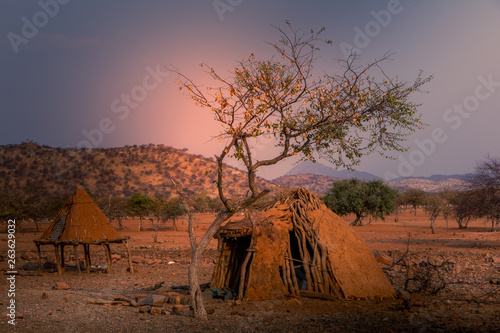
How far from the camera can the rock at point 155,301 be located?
9.96m

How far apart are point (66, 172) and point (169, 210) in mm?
38286

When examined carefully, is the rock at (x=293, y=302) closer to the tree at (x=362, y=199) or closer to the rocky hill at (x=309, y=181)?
the tree at (x=362, y=199)

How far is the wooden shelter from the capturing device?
52.2 feet

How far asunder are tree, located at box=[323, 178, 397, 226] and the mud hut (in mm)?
24840

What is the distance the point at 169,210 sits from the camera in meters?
48.0

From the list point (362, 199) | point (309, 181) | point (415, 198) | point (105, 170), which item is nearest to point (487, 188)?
point (362, 199)

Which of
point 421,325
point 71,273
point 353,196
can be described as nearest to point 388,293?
point 421,325

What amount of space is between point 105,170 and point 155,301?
256 ft

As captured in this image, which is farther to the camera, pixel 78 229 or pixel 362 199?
pixel 362 199

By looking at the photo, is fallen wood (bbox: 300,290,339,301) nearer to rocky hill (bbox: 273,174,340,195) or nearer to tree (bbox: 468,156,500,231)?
tree (bbox: 468,156,500,231)

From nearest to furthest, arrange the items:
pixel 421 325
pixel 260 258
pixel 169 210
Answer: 1. pixel 421 325
2. pixel 260 258
3. pixel 169 210

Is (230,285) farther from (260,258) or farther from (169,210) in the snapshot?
(169,210)

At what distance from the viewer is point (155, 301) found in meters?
9.95

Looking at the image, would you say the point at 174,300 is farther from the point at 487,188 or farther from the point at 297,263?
the point at 487,188
